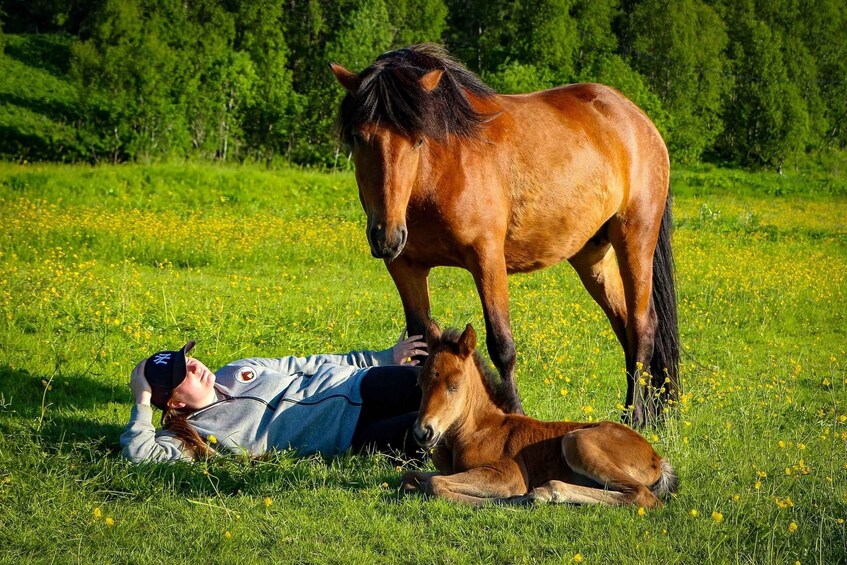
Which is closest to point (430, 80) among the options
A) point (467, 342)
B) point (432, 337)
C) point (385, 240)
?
point (385, 240)

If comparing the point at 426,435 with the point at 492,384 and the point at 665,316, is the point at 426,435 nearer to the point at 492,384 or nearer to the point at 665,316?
the point at 492,384

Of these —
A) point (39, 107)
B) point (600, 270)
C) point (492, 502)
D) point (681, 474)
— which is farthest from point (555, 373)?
point (39, 107)

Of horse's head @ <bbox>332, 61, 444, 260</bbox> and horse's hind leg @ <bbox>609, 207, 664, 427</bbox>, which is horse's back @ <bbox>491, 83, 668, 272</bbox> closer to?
horse's hind leg @ <bbox>609, 207, 664, 427</bbox>

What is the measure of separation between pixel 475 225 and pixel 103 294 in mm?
5890

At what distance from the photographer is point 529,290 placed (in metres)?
13.6

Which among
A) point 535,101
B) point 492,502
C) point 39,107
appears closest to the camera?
point 492,502

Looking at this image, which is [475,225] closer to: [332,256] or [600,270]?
[600,270]

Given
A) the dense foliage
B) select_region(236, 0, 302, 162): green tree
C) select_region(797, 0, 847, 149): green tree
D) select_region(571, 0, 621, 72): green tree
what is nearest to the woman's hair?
the dense foliage

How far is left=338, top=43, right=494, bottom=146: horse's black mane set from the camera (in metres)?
5.54

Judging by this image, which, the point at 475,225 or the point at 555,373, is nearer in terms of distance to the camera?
the point at 475,225

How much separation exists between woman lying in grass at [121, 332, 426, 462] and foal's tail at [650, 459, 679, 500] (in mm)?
1503

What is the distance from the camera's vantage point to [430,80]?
5871 mm

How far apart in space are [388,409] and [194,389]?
1212mm

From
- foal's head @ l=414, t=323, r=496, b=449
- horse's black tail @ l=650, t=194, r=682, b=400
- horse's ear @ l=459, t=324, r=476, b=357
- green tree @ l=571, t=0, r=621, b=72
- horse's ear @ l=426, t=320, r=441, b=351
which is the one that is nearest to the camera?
foal's head @ l=414, t=323, r=496, b=449
